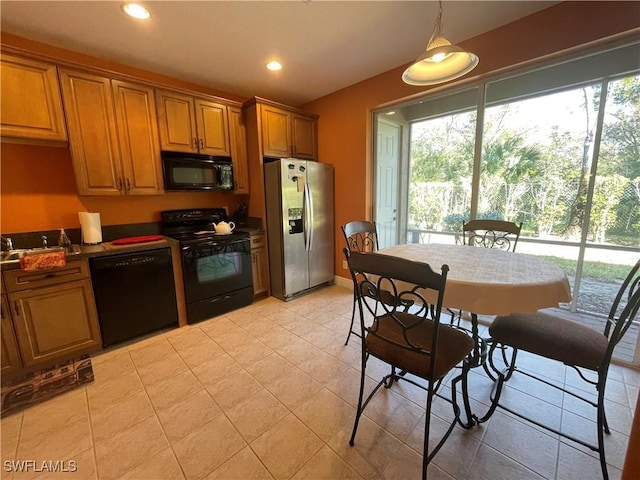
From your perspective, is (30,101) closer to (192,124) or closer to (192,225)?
(192,124)

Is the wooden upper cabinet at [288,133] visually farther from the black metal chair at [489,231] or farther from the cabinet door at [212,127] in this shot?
the black metal chair at [489,231]

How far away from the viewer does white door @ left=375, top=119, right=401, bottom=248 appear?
11.2ft

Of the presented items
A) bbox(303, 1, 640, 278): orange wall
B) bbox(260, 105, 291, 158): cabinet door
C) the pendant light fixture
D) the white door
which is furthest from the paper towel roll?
the white door

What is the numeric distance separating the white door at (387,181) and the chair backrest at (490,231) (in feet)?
3.78

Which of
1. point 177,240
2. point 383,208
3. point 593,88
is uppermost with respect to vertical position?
point 593,88

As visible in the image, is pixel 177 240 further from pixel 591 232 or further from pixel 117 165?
pixel 591 232

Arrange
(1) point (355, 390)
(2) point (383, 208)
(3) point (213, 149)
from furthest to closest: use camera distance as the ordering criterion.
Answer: (2) point (383, 208) < (3) point (213, 149) < (1) point (355, 390)

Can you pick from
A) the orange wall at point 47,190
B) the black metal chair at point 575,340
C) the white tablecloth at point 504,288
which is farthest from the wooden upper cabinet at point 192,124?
the black metal chair at point 575,340

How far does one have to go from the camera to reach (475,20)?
2129 mm

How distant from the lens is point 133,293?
2.36 meters

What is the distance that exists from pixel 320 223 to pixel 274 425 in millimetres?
2376

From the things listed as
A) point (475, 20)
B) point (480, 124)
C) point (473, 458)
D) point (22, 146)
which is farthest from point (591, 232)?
point (22, 146)

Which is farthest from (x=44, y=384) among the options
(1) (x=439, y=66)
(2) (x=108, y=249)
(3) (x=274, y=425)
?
(1) (x=439, y=66)

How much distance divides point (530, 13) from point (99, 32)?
3.37 meters
